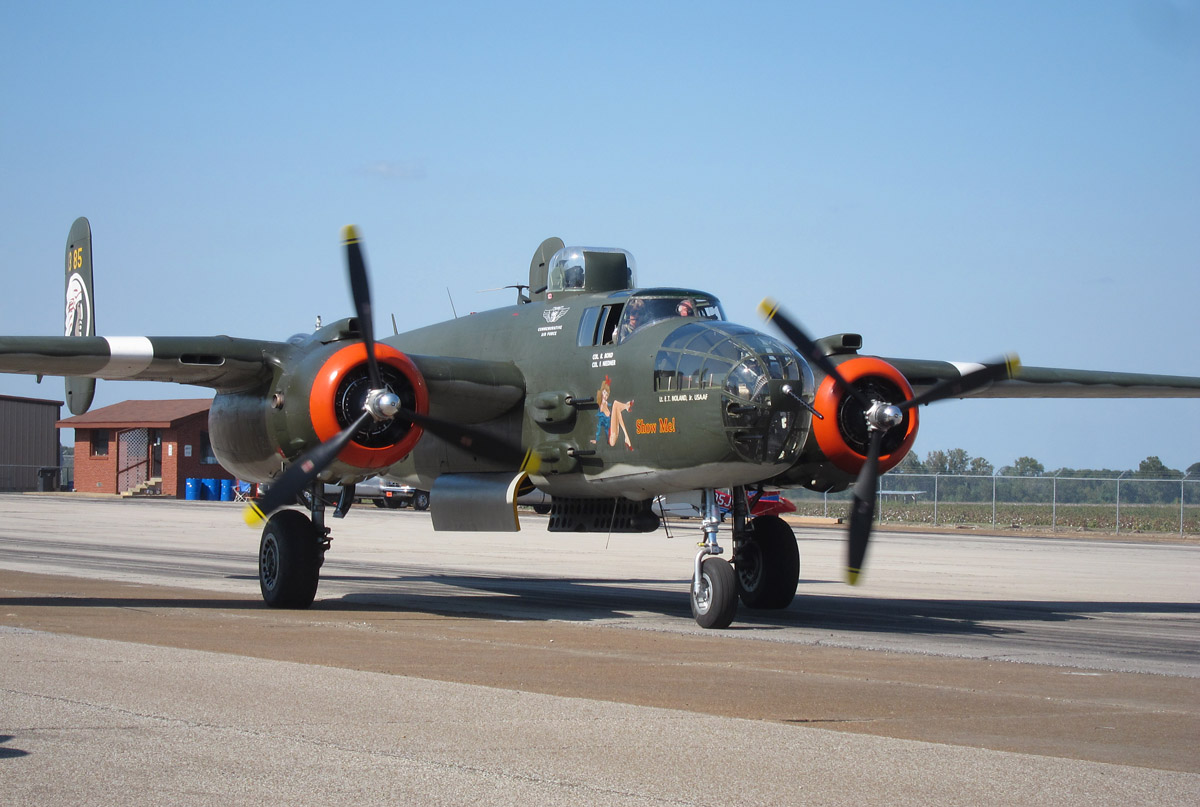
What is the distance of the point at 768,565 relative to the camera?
18.2 meters

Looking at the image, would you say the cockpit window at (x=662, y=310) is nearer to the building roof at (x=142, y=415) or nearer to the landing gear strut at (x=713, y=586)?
the landing gear strut at (x=713, y=586)

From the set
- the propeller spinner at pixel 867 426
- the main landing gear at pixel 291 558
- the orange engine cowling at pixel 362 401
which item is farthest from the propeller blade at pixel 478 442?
the propeller spinner at pixel 867 426

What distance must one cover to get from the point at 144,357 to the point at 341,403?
3071 mm

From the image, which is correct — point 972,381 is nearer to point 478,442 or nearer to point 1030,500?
point 478,442

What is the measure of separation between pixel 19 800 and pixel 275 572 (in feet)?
37.9

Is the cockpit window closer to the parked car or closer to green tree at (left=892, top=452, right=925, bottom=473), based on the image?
the parked car

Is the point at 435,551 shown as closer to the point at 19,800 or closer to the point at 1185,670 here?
the point at 1185,670

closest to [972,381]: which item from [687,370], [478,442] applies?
[687,370]

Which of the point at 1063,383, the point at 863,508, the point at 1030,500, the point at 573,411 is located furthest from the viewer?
the point at 1030,500

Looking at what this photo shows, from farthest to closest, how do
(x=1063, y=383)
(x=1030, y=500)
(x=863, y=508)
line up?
1. (x=1030, y=500)
2. (x=1063, y=383)
3. (x=863, y=508)

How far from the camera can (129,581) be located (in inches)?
840

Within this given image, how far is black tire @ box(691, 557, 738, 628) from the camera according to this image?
1539 centimetres

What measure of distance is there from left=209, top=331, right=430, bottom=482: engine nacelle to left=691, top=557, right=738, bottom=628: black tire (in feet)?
14.2

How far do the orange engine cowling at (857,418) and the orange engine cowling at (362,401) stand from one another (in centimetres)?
529
